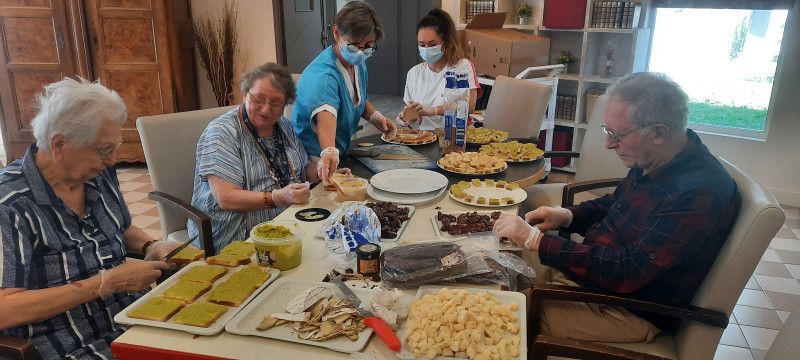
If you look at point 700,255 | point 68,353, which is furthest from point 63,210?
point 700,255

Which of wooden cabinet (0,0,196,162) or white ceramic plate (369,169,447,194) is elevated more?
wooden cabinet (0,0,196,162)

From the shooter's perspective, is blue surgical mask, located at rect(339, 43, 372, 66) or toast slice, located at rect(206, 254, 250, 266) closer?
toast slice, located at rect(206, 254, 250, 266)

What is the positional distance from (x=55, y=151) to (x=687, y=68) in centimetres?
465

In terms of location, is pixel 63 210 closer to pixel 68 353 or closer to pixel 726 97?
pixel 68 353

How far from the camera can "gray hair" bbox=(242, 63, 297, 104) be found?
1.96 m

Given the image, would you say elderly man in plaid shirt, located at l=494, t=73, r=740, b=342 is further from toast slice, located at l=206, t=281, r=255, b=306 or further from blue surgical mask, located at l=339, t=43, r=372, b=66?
blue surgical mask, located at l=339, t=43, r=372, b=66

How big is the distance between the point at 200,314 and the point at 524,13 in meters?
4.27

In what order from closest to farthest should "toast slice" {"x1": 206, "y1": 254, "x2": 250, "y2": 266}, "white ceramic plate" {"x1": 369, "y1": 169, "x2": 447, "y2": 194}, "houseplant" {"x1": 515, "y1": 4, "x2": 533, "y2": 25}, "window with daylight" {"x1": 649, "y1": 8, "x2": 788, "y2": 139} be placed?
"toast slice" {"x1": 206, "y1": 254, "x2": 250, "y2": 266} → "white ceramic plate" {"x1": 369, "y1": 169, "x2": 447, "y2": 194} → "window with daylight" {"x1": 649, "y1": 8, "x2": 788, "y2": 139} → "houseplant" {"x1": 515, "y1": 4, "x2": 533, "y2": 25}

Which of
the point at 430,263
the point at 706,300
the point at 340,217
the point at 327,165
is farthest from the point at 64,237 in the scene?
the point at 706,300

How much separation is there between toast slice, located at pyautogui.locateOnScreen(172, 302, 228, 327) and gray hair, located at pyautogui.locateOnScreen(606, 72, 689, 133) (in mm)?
1238

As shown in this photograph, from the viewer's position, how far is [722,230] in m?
1.42

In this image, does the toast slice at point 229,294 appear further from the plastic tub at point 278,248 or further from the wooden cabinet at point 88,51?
the wooden cabinet at point 88,51

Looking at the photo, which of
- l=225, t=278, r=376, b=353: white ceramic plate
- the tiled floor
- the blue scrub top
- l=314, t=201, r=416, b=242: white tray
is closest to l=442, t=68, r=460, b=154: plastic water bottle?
the blue scrub top

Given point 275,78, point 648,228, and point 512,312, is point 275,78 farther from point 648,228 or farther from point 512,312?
point 648,228
